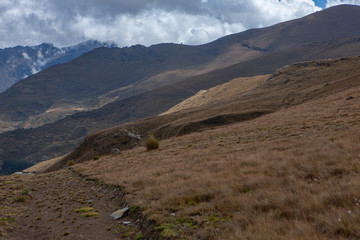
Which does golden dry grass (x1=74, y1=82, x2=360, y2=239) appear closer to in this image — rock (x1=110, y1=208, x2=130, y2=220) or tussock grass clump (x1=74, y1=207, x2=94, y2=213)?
rock (x1=110, y1=208, x2=130, y2=220)

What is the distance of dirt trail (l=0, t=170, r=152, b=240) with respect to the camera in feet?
33.2

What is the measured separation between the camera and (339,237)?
540 centimetres

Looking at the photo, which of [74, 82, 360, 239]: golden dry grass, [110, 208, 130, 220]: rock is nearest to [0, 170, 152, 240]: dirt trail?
[110, 208, 130, 220]: rock

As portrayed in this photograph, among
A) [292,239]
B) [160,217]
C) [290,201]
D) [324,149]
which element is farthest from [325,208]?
[324,149]

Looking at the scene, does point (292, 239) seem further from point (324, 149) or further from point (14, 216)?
point (14, 216)

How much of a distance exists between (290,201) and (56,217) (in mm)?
10364

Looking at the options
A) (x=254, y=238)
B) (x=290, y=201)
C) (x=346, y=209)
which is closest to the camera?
(x=254, y=238)

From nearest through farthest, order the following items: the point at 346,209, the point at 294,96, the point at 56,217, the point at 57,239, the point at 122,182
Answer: the point at 346,209
the point at 57,239
the point at 56,217
the point at 122,182
the point at 294,96

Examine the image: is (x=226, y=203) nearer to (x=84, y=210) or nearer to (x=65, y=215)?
(x=84, y=210)

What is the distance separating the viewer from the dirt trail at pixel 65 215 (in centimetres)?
1013

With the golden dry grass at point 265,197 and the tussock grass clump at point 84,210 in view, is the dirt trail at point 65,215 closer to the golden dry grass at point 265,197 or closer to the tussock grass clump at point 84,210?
the tussock grass clump at point 84,210

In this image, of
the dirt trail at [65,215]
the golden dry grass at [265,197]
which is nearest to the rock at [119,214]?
the dirt trail at [65,215]

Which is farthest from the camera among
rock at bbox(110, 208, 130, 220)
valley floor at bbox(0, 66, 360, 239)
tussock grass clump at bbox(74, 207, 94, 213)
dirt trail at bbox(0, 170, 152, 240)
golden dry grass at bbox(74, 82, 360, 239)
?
tussock grass clump at bbox(74, 207, 94, 213)

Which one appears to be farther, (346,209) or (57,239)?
(57,239)
